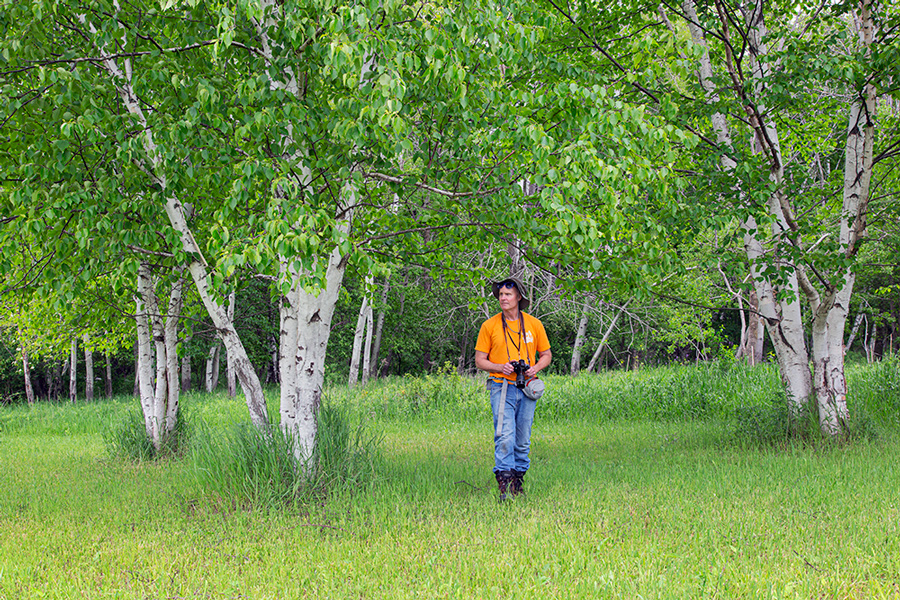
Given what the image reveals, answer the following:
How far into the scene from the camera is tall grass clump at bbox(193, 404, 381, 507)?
532 cm

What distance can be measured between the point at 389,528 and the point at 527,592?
154cm

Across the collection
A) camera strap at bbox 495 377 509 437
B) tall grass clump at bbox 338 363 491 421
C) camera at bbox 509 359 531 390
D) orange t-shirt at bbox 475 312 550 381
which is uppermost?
orange t-shirt at bbox 475 312 550 381

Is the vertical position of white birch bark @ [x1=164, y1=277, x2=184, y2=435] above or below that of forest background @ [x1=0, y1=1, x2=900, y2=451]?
below

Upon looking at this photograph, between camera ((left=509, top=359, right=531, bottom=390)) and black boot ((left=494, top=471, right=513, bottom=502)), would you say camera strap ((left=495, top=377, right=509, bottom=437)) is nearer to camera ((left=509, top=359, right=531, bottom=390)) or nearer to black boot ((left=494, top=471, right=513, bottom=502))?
camera ((left=509, top=359, right=531, bottom=390))

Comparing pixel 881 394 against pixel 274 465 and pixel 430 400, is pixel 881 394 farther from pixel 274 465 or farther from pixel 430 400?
pixel 274 465

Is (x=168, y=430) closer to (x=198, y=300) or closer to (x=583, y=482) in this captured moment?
(x=198, y=300)

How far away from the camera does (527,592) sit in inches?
133

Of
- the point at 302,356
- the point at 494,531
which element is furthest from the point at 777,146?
the point at 302,356

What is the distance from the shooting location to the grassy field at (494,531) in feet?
11.6

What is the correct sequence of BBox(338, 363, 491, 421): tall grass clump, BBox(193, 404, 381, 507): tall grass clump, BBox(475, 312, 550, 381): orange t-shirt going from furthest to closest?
BBox(338, 363, 491, 421): tall grass clump → BBox(475, 312, 550, 381): orange t-shirt → BBox(193, 404, 381, 507): tall grass clump

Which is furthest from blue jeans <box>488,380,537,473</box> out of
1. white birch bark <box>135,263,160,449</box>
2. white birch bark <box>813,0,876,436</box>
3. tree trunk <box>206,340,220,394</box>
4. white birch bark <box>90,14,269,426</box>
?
tree trunk <box>206,340,220,394</box>

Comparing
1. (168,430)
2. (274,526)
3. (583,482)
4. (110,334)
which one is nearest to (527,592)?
(274,526)

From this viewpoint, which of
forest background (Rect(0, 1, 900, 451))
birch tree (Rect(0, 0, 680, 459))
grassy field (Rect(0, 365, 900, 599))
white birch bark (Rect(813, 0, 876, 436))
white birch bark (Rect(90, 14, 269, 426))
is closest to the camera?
grassy field (Rect(0, 365, 900, 599))

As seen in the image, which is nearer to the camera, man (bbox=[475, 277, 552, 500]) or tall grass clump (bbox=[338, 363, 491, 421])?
man (bbox=[475, 277, 552, 500])
